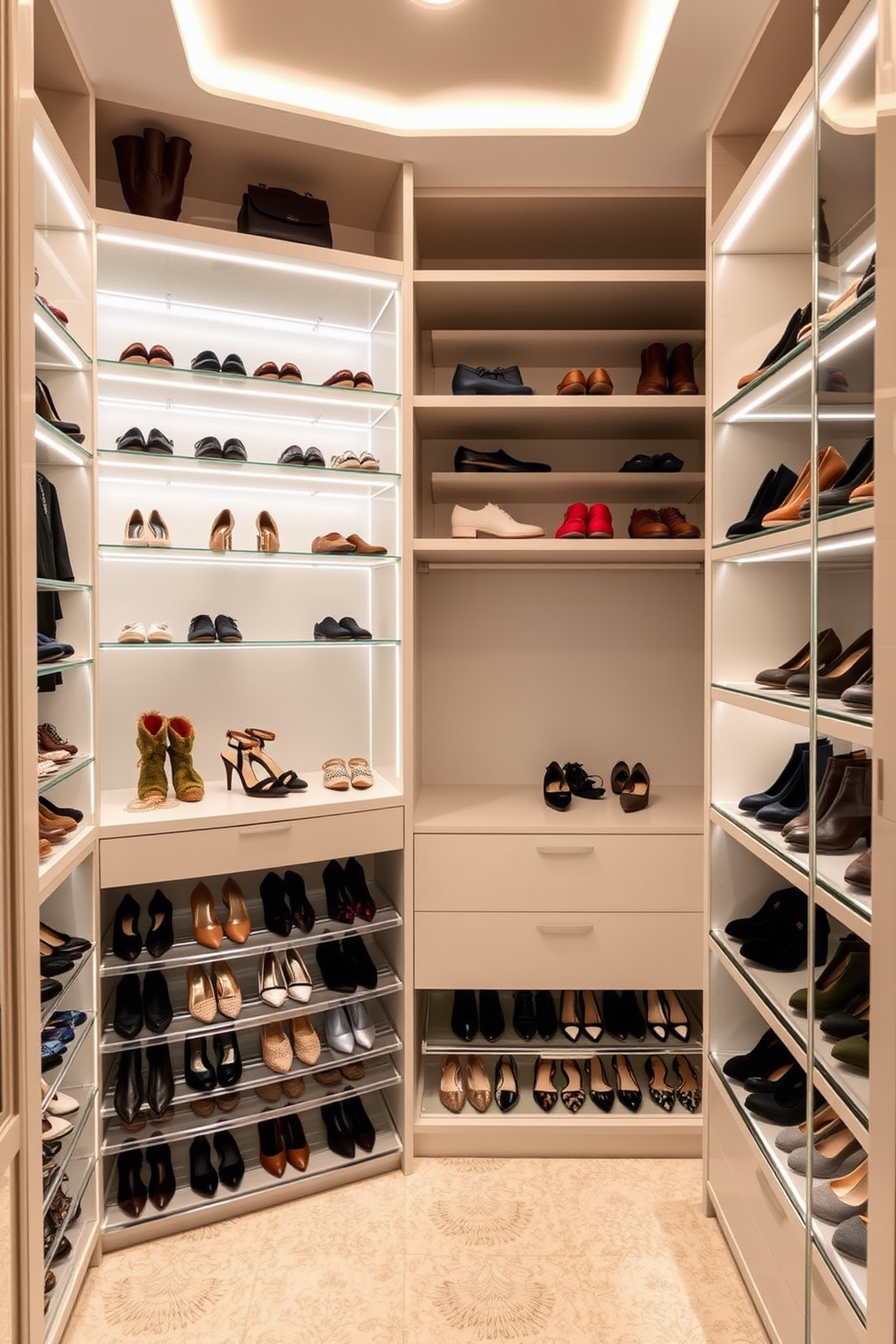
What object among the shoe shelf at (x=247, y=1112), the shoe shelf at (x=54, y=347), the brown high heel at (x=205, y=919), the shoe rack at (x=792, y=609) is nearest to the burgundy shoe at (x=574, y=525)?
the shoe rack at (x=792, y=609)

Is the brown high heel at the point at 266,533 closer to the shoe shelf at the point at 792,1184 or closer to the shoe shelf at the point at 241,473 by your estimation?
the shoe shelf at the point at 241,473

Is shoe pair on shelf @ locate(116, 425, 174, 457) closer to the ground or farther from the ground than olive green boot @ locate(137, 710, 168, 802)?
farther from the ground

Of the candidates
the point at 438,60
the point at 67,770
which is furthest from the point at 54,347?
the point at 438,60

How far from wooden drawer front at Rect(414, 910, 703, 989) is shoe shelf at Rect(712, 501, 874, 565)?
107cm

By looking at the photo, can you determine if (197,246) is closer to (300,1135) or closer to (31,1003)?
(31,1003)

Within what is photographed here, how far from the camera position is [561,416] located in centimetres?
249

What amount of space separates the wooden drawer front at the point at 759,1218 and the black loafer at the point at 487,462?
69.2 inches

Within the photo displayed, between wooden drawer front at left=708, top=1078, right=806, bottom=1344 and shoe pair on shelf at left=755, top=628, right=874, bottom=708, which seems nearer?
shoe pair on shelf at left=755, top=628, right=874, bottom=708

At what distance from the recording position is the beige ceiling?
1749 millimetres

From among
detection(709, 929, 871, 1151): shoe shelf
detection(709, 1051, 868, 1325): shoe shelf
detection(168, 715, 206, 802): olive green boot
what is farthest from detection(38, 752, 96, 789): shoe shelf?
detection(709, 1051, 868, 1325): shoe shelf

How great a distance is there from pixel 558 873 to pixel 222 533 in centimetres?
133

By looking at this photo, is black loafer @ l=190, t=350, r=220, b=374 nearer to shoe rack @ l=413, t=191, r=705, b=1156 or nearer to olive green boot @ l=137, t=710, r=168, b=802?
shoe rack @ l=413, t=191, r=705, b=1156

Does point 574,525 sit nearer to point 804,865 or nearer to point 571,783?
point 571,783

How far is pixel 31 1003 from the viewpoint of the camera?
104cm
